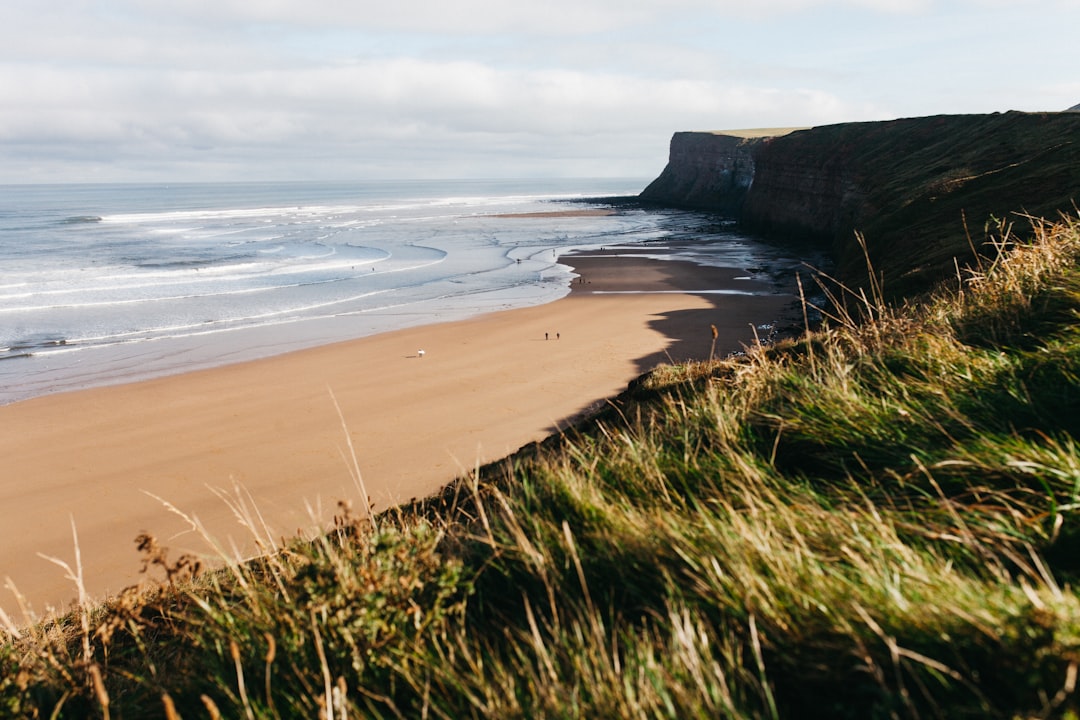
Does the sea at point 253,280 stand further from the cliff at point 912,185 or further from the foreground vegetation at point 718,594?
the foreground vegetation at point 718,594

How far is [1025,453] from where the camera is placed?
2797mm

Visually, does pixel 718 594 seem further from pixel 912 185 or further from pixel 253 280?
pixel 253 280

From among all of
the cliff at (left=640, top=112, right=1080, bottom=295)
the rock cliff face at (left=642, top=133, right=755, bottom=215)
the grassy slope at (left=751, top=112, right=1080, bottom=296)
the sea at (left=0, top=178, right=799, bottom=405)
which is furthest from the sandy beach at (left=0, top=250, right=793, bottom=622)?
the rock cliff face at (left=642, top=133, right=755, bottom=215)

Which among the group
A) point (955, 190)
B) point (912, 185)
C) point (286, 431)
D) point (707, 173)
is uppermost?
point (707, 173)

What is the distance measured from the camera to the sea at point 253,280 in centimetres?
2027

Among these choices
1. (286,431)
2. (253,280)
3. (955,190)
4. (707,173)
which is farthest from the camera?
(707,173)

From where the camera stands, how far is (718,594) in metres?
2.22

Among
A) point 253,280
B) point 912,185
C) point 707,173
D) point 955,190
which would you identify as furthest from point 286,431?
point 707,173

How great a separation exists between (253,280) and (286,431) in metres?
22.7

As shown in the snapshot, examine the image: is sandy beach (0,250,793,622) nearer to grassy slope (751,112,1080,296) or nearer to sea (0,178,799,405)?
sea (0,178,799,405)

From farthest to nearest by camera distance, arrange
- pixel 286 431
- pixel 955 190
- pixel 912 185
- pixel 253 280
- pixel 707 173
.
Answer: pixel 707 173 < pixel 253 280 < pixel 912 185 < pixel 955 190 < pixel 286 431

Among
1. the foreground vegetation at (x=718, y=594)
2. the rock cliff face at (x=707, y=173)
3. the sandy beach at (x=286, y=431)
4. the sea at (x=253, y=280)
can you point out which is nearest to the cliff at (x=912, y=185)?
the sea at (x=253, y=280)

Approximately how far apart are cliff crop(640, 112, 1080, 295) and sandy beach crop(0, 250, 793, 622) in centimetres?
497

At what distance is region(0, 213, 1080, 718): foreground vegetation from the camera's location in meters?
1.88
